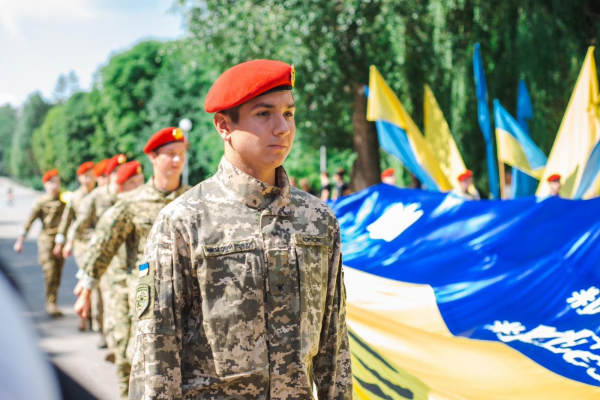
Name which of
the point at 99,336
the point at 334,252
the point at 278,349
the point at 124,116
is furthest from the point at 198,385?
the point at 124,116

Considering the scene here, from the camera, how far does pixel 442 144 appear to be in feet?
38.9

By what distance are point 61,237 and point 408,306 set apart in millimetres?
5865

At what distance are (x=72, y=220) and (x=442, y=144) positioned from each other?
19.3 feet

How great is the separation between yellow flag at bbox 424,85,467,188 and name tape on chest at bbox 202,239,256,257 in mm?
9311

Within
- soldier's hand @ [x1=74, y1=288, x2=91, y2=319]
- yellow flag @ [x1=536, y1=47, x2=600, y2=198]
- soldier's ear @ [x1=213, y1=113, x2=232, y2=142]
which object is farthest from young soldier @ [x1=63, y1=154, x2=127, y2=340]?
soldier's ear @ [x1=213, y1=113, x2=232, y2=142]

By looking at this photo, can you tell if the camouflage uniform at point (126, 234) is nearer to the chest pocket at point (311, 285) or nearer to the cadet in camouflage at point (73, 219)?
the chest pocket at point (311, 285)

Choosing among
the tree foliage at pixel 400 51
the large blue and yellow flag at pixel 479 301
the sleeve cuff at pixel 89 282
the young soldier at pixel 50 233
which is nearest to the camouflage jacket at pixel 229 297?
the large blue and yellow flag at pixel 479 301

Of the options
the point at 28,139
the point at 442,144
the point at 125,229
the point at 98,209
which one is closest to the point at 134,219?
the point at 125,229

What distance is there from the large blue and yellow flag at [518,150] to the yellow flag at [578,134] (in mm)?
1141

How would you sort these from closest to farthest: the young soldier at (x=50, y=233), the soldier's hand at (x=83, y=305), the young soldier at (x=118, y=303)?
the soldier's hand at (x=83, y=305)
the young soldier at (x=118, y=303)
the young soldier at (x=50, y=233)

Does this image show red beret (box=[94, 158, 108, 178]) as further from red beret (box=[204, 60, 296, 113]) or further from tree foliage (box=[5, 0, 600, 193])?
red beret (box=[204, 60, 296, 113])

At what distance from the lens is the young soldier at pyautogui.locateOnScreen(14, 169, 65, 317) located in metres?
9.91

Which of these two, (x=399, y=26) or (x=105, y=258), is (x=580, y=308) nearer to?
(x=105, y=258)

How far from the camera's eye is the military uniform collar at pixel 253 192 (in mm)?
2344
